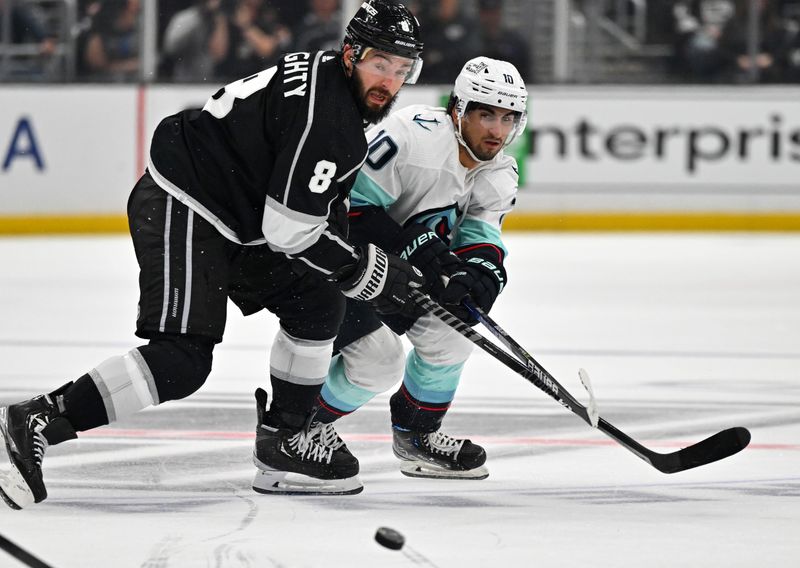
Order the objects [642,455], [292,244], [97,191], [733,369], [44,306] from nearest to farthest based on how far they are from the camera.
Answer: [292,244] < [642,455] < [733,369] < [44,306] < [97,191]

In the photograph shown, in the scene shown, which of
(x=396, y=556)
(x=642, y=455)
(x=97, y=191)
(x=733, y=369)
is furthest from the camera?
(x=97, y=191)

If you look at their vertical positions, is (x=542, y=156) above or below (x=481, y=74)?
below

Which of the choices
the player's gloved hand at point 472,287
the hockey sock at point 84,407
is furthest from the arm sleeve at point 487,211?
the hockey sock at point 84,407

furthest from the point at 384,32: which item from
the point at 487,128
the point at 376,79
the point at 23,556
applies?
the point at 23,556

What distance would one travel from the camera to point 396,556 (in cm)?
252

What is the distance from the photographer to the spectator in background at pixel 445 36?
939 centimetres

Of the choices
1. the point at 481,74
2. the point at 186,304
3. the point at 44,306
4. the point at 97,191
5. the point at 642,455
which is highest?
the point at 481,74

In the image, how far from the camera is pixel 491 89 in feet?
10.5

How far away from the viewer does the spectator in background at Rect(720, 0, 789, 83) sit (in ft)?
30.7

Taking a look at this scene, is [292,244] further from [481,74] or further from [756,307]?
[756,307]

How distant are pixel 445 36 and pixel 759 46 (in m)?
2.04

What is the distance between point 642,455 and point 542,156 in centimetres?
620

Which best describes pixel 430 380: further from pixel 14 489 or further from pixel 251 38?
pixel 251 38

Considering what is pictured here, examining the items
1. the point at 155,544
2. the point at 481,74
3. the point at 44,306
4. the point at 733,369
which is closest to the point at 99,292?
the point at 44,306
